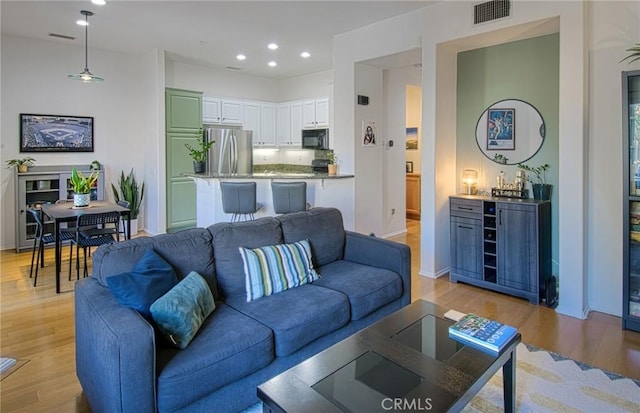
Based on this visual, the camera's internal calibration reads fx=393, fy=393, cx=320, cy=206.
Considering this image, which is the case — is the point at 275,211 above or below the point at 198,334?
above

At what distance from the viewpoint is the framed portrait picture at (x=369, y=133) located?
18.9ft

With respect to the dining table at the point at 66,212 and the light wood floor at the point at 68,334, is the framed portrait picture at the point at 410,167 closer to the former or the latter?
the light wood floor at the point at 68,334

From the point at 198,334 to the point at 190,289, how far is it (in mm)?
250

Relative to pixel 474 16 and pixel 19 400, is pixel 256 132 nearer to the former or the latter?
pixel 474 16

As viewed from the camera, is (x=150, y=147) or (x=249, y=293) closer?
(x=249, y=293)

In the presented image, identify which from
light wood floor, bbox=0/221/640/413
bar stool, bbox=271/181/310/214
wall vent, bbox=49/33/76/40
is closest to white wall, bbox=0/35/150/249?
wall vent, bbox=49/33/76/40

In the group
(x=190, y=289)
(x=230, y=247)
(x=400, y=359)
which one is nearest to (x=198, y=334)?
(x=190, y=289)

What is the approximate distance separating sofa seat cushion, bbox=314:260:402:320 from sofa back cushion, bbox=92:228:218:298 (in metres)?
0.79

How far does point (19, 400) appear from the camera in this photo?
89.5 inches

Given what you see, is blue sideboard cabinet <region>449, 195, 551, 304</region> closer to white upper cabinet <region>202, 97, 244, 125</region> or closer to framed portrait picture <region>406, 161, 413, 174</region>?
framed portrait picture <region>406, 161, 413, 174</region>

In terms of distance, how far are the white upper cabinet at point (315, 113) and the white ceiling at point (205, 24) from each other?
994 mm

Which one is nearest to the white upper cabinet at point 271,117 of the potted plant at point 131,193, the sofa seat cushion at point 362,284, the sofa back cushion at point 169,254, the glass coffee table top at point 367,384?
the potted plant at point 131,193

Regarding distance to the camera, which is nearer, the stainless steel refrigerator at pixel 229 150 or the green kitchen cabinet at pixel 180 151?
the green kitchen cabinet at pixel 180 151

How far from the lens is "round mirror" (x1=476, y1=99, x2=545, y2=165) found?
4.10 metres
